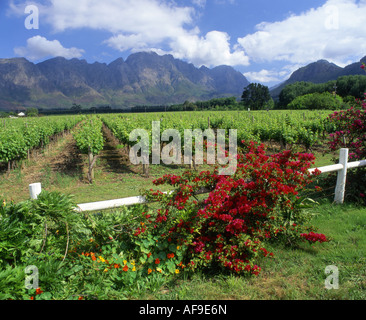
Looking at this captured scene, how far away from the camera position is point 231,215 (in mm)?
3098

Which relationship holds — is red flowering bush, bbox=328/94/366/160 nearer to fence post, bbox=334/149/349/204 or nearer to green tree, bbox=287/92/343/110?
fence post, bbox=334/149/349/204

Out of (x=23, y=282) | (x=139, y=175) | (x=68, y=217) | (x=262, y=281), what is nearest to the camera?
(x=23, y=282)

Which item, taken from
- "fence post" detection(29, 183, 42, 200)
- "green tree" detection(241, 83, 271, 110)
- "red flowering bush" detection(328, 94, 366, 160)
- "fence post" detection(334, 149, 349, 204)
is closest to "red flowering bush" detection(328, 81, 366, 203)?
"red flowering bush" detection(328, 94, 366, 160)

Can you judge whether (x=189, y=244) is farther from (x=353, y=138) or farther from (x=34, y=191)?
(x=353, y=138)

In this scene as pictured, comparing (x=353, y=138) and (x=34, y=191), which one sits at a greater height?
(x=353, y=138)

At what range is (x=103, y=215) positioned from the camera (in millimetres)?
3164

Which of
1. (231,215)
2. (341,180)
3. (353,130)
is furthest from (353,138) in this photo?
(231,215)

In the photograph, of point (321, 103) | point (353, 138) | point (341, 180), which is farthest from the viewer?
point (321, 103)

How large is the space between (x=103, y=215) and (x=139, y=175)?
25.3 feet

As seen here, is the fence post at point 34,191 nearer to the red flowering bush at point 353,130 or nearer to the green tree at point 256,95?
the red flowering bush at point 353,130

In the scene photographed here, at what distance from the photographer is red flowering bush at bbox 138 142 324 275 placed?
115 inches

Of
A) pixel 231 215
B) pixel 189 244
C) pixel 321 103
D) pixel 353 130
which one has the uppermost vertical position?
pixel 321 103
